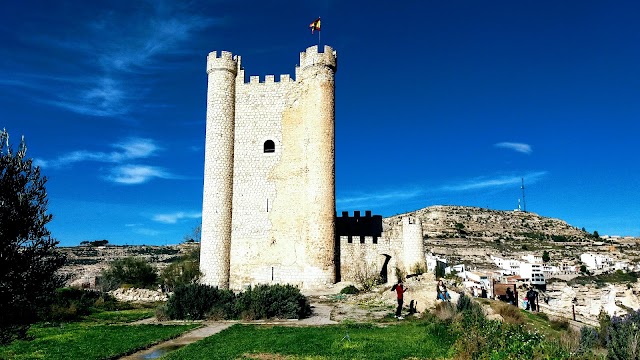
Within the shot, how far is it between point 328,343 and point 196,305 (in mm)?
7662

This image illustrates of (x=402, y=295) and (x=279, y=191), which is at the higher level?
(x=279, y=191)

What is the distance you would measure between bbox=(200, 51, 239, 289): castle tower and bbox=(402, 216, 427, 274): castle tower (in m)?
10.4

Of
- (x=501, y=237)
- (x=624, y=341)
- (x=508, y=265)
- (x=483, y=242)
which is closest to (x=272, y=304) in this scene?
(x=624, y=341)

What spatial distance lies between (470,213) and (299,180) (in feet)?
278

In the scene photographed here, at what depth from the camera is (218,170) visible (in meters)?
27.3

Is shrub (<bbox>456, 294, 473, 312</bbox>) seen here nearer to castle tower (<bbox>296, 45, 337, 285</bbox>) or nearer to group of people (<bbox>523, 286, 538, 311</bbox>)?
group of people (<bbox>523, 286, 538, 311</bbox>)

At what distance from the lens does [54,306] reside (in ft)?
60.4

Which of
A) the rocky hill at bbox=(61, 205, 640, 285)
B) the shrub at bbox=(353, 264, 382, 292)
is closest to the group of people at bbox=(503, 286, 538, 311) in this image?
the shrub at bbox=(353, 264, 382, 292)

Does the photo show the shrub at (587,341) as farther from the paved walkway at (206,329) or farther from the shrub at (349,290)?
the shrub at (349,290)

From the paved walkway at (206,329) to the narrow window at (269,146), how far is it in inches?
443

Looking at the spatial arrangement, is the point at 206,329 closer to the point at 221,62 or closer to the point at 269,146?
the point at 269,146

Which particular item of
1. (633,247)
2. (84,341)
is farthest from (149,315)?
(633,247)

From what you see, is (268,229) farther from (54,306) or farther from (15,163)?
(15,163)

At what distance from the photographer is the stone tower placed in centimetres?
2625
